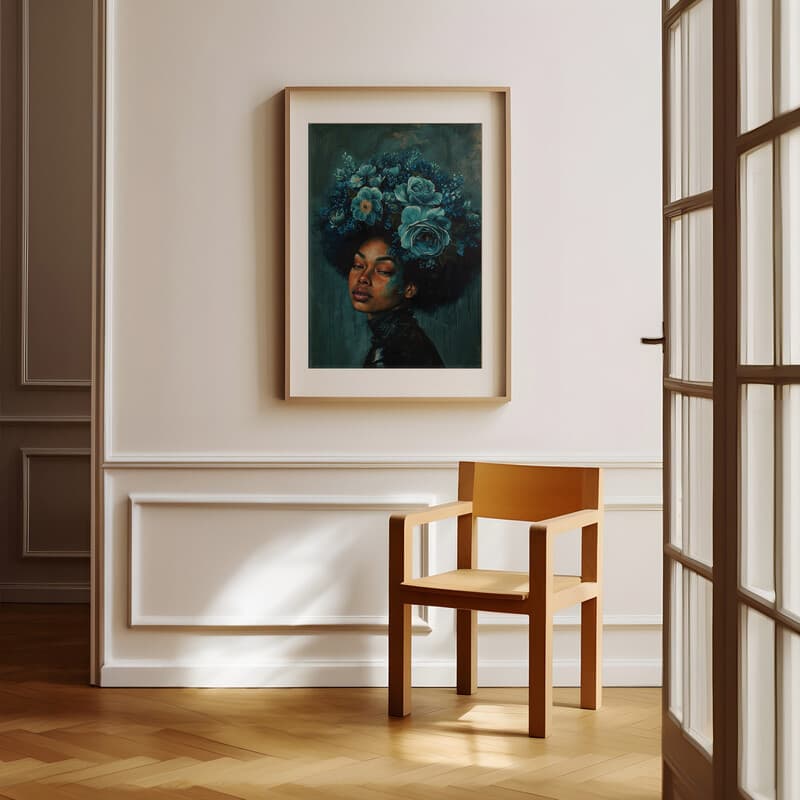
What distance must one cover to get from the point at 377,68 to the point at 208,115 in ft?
1.89

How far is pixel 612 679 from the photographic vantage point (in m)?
3.63

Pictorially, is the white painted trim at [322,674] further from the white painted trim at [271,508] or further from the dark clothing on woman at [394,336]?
the dark clothing on woman at [394,336]

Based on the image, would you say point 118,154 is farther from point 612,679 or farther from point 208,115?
point 612,679

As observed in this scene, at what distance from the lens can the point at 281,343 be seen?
3.65 metres

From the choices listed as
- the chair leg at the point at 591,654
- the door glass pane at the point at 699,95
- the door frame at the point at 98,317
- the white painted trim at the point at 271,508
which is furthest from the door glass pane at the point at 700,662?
the door frame at the point at 98,317

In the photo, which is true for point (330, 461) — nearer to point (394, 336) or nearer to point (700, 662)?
point (394, 336)

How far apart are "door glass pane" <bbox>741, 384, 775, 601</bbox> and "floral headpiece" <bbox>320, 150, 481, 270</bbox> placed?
74.2 inches

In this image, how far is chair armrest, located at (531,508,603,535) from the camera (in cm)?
306

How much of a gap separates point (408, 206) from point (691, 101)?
4.99 ft

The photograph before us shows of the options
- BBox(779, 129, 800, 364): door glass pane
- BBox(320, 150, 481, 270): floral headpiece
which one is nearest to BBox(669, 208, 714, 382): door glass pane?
BBox(779, 129, 800, 364): door glass pane

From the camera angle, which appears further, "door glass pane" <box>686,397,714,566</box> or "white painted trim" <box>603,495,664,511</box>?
"white painted trim" <box>603,495,664,511</box>

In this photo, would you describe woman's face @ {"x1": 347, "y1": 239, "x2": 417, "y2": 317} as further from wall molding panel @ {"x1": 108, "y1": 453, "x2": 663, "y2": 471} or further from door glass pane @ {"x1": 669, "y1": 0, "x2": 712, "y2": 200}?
door glass pane @ {"x1": 669, "y1": 0, "x2": 712, "y2": 200}

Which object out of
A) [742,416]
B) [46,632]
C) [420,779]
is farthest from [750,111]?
[46,632]

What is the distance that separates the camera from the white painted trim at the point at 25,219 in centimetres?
511
